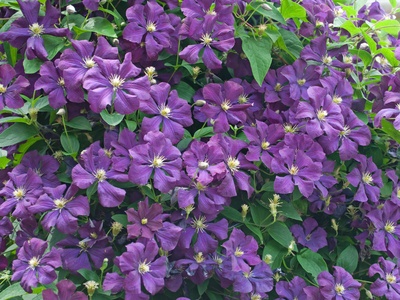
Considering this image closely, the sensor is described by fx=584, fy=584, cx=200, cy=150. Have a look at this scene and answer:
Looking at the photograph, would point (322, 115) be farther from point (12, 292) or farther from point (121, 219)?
point (12, 292)

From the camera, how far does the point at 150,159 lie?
3.89 feet

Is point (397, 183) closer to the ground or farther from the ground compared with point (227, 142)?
closer to the ground

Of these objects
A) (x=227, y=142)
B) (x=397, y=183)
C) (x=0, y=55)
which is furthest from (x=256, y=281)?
(x=0, y=55)

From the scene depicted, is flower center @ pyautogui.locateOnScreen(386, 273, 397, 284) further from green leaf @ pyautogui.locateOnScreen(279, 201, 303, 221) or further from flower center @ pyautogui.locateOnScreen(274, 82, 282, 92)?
flower center @ pyautogui.locateOnScreen(274, 82, 282, 92)

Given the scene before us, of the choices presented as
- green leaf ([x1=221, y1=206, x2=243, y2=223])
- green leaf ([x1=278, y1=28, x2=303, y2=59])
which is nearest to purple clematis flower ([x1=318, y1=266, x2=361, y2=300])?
green leaf ([x1=221, y1=206, x2=243, y2=223])

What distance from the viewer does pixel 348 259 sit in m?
1.43

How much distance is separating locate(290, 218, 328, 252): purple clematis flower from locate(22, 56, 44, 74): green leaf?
28.1 inches

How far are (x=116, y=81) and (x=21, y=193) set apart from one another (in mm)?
313

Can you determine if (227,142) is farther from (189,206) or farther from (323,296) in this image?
(323,296)

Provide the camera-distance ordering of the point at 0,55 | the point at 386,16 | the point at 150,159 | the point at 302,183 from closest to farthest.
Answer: the point at 150,159 < the point at 302,183 < the point at 0,55 < the point at 386,16

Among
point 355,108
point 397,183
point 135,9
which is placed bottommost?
point 397,183

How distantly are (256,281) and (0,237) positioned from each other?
59 centimetres

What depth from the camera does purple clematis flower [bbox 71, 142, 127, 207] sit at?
118 centimetres

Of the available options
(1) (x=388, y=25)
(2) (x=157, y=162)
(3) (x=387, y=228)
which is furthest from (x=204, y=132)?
(1) (x=388, y=25)
